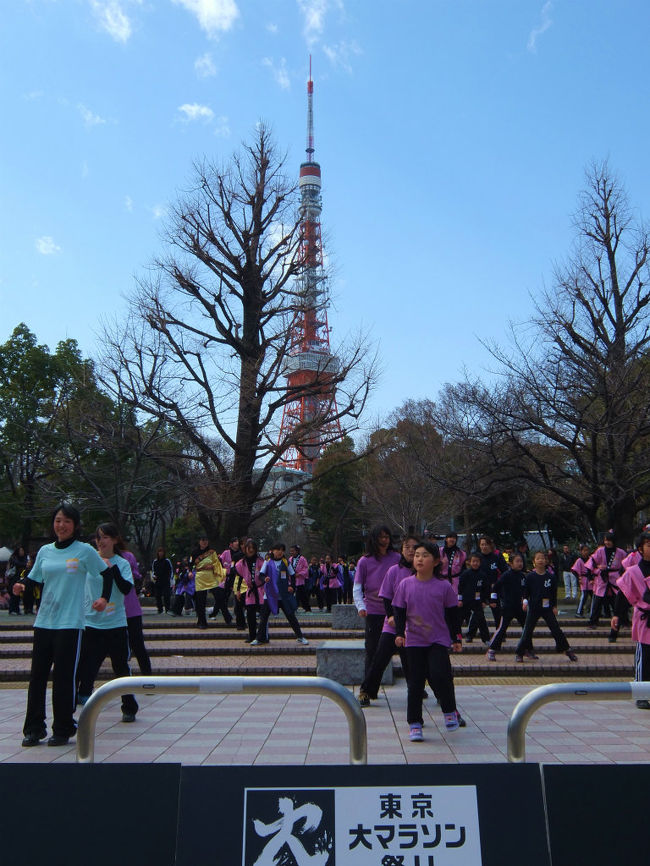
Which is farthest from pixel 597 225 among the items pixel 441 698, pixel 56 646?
pixel 56 646

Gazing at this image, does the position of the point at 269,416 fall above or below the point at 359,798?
above

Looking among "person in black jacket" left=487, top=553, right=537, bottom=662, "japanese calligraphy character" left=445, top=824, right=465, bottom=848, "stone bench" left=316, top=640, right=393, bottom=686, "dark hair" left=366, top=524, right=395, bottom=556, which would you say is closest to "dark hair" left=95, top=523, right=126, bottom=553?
"dark hair" left=366, top=524, right=395, bottom=556

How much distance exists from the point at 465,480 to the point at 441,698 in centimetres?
1350

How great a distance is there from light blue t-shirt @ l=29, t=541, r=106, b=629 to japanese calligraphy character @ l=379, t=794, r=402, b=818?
3.80m

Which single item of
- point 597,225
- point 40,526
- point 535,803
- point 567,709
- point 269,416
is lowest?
point 567,709

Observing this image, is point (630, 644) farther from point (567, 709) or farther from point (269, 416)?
point (269, 416)

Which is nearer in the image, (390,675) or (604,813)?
(604,813)

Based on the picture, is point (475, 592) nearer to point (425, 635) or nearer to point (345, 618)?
point (345, 618)

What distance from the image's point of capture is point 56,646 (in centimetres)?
605

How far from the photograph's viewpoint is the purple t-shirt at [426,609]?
253 inches

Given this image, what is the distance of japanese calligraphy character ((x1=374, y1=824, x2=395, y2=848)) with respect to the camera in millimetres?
3010

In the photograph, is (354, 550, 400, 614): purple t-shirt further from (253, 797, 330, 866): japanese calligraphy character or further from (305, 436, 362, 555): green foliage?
(305, 436, 362, 555): green foliage

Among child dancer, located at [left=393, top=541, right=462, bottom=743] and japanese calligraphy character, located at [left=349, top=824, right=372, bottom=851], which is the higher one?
child dancer, located at [left=393, top=541, right=462, bottom=743]

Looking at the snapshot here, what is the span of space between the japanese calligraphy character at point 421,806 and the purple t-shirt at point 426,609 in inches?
133
